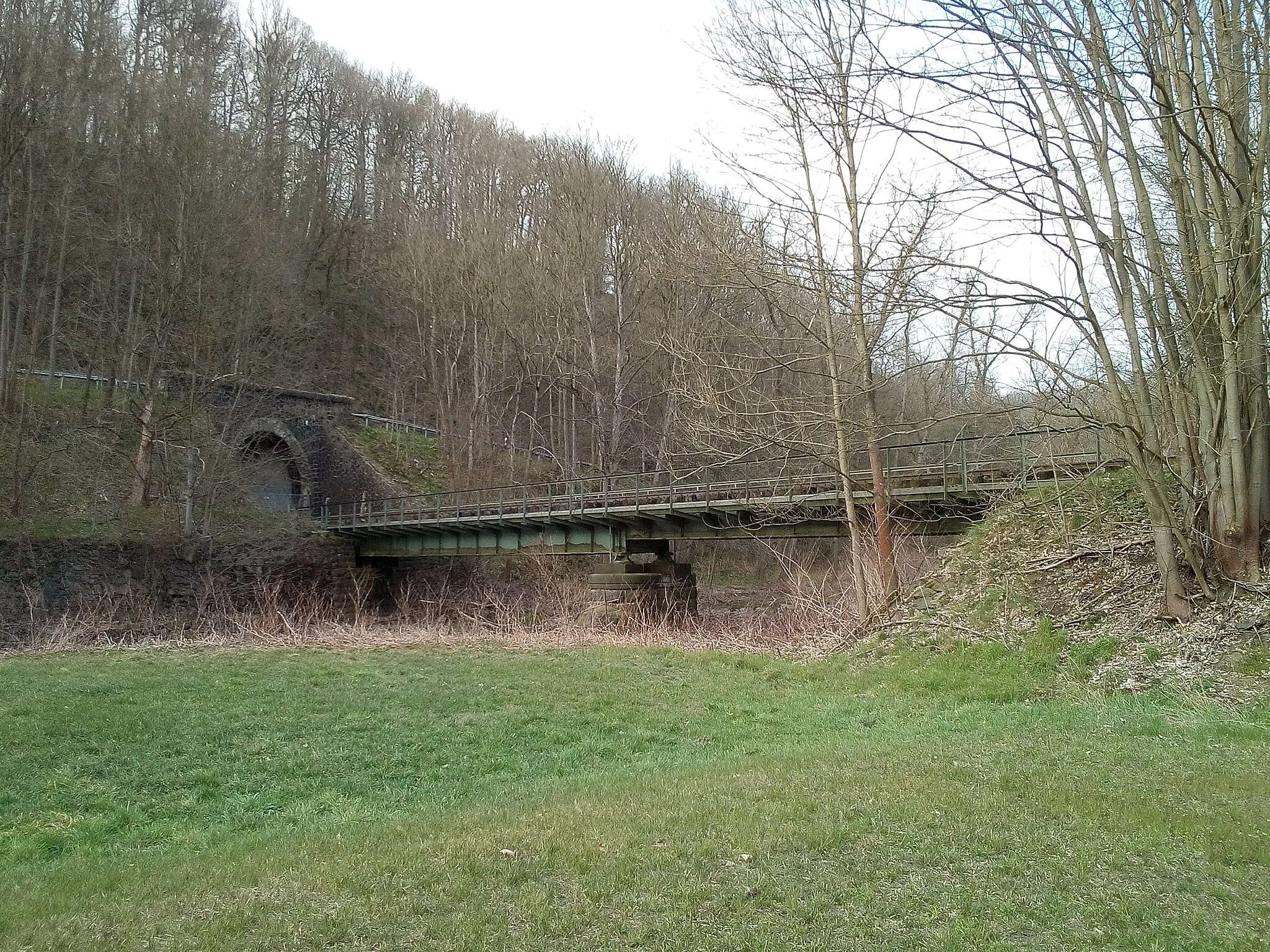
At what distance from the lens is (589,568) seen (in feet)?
117

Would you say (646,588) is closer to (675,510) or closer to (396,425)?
(675,510)

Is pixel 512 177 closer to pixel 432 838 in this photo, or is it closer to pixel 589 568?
pixel 589 568

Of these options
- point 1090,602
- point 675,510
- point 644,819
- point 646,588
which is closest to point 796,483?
point 675,510

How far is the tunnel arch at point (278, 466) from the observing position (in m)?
37.7

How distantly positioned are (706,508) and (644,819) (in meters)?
17.2

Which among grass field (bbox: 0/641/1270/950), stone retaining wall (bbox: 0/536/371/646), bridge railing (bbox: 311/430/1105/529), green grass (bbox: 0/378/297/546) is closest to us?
grass field (bbox: 0/641/1270/950)

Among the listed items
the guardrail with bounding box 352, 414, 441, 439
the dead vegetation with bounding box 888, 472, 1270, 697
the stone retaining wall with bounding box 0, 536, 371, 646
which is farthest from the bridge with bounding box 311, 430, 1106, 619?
the guardrail with bounding box 352, 414, 441, 439

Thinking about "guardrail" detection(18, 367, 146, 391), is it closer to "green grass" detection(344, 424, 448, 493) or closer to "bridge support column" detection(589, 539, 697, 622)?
"green grass" detection(344, 424, 448, 493)

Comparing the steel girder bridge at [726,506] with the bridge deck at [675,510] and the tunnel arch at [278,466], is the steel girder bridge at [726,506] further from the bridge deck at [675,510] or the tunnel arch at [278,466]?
the tunnel arch at [278,466]

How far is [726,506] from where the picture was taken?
22.3 m

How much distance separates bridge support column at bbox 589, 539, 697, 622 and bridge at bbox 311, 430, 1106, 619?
6 centimetres

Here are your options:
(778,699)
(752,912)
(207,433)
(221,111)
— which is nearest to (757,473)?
(778,699)

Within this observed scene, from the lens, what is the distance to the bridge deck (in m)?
17.8

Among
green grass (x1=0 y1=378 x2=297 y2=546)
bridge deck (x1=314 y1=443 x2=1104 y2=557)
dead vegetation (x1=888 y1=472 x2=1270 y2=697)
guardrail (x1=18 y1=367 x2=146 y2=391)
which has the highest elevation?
guardrail (x1=18 y1=367 x2=146 y2=391)
